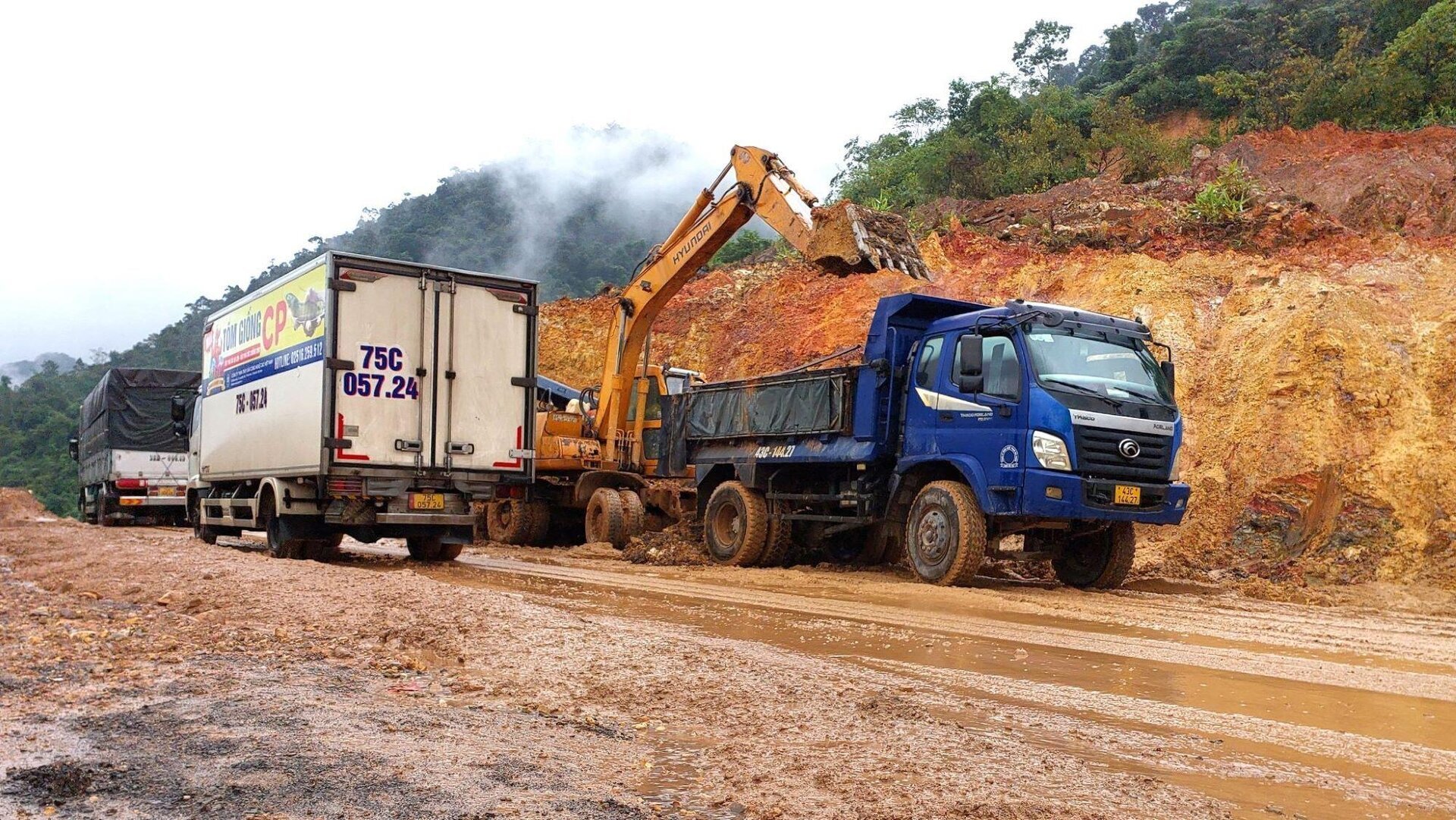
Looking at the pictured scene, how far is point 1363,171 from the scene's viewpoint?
2470cm

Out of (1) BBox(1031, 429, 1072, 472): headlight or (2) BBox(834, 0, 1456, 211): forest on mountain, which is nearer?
(1) BBox(1031, 429, 1072, 472): headlight

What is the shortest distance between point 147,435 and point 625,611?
2157 centimetres

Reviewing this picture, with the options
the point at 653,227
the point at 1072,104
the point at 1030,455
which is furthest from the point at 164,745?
the point at 653,227

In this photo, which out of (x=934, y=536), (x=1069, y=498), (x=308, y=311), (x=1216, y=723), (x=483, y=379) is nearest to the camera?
(x=1216, y=723)

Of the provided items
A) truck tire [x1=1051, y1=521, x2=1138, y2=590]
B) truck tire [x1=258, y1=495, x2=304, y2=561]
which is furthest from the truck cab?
truck tire [x1=258, y1=495, x2=304, y2=561]

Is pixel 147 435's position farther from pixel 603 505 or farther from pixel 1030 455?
pixel 1030 455

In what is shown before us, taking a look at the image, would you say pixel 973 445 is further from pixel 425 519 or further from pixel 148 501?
pixel 148 501

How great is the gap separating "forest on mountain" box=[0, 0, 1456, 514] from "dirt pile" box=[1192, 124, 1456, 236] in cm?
312

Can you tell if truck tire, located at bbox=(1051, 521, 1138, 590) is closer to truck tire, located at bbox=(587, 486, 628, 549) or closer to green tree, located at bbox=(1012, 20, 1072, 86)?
truck tire, located at bbox=(587, 486, 628, 549)

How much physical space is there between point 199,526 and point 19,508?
64.0ft

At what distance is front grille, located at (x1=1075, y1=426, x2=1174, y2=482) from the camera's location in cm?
1178

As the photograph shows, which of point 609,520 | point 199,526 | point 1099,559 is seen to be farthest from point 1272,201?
point 199,526

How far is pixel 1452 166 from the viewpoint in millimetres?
23531

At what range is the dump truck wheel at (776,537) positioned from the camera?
50.6 ft
